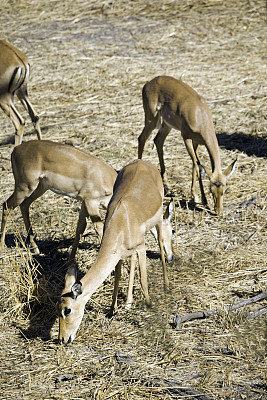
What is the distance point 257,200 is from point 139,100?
438 cm

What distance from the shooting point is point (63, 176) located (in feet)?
21.0

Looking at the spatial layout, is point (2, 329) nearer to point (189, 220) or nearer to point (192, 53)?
point (189, 220)

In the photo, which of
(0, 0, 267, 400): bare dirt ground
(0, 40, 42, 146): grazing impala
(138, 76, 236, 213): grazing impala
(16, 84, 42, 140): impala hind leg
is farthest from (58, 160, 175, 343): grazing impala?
(16, 84, 42, 140): impala hind leg

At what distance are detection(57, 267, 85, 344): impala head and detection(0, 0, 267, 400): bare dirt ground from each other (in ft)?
0.73

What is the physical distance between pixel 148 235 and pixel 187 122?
174 cm

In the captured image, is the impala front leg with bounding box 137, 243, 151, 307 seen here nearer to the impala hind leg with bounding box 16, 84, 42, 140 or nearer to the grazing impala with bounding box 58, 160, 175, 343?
the grazing impala with bounding box 58, 160, 175, 343

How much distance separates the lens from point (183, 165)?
28.3ft

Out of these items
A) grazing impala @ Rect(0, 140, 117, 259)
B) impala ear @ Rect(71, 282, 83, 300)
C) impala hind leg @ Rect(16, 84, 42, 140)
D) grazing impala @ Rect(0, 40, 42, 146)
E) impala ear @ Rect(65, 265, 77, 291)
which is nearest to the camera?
impala ear @ Rect(71, 282, 83, 300)

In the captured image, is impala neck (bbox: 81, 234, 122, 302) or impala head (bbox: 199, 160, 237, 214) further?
impala head (bbox: 199, 160, 237, 214)

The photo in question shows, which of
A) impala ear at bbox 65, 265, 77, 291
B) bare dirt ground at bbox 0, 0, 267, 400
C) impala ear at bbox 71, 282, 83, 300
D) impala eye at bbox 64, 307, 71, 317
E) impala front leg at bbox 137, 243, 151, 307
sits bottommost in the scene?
bare dirt ground at bbox 0, 0, 267, 400

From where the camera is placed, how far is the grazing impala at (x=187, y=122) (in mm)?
7188

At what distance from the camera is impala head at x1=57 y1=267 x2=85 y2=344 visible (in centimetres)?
452

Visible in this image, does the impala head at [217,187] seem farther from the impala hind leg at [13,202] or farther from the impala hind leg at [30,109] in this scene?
the impala hind leg at [30,109]

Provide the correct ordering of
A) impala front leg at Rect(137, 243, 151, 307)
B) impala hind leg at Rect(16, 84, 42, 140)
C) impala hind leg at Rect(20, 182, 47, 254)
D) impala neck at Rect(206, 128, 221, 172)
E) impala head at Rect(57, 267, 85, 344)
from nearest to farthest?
impala head at Rect(57, 267, 85, 344) < impala front leg at Rect(137, 243, 151, 307) < impala hind leg at Rect(20, 182, 47, 254) < impala neck at Rect(206, 128, 221, 172) < impala hind leg at Rect(16, 84, 42, 140)
